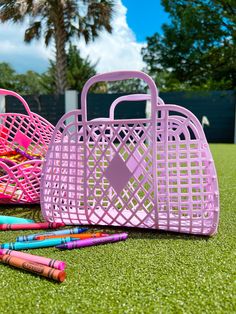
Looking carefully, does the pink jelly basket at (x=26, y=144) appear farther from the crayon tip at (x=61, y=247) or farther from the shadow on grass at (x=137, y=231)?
the crayon tip at (x=61, y=247)

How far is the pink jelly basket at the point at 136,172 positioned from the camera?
1.19 m

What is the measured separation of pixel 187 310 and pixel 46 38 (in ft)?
36.9

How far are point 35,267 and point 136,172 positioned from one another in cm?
50

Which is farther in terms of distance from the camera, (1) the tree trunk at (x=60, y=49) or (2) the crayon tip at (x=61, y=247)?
(1) the tree trunk at (x=60, y=49)

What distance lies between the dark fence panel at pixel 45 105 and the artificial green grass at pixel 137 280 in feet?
31.4

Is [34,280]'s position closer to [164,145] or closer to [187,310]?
[187,310]

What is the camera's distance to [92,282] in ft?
2.90

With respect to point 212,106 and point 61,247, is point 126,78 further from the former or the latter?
point 212,106

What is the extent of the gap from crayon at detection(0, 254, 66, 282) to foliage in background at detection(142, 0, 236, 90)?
510 inches

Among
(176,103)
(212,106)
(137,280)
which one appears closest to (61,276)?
(137,280)

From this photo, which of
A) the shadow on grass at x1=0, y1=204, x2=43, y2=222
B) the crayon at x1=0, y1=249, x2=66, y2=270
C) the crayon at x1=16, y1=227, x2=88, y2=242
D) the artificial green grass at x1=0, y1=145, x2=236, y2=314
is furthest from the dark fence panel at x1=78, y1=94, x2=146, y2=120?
the crayon at x1=0, y1=249, x2=66, y2=270

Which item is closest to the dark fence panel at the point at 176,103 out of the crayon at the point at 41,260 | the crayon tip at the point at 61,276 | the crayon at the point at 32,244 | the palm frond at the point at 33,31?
the palm frond at the point at 33,31

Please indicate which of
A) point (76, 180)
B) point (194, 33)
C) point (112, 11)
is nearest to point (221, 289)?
point (76, 180)

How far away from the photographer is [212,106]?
10602 mm
